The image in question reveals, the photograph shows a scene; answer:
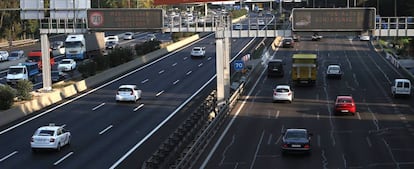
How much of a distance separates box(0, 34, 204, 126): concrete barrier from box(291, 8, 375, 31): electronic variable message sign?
18479 mm

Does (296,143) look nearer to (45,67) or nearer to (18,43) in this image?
(45,67)

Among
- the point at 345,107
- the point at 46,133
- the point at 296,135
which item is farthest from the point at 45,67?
the point at 296,135

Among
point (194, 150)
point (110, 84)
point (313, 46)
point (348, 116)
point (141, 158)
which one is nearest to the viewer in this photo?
point (194, 150)

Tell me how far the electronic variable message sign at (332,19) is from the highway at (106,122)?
10708mm

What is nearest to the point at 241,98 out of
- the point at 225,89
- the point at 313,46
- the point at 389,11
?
the point at 225,89

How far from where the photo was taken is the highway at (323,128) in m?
30.9

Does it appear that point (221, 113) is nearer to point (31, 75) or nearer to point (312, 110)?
point (312, 110)

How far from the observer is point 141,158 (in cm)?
3212

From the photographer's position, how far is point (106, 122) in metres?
42.3

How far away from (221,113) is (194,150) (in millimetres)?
11109

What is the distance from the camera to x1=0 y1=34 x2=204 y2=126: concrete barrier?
4302 cm

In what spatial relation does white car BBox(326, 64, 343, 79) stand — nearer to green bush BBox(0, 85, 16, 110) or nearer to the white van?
the white van

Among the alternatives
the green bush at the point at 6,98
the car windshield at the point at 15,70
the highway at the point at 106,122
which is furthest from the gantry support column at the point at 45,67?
the green bush at the point at 6,98

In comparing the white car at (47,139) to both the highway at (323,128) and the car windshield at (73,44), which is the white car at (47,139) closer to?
the highway at (323,128)
